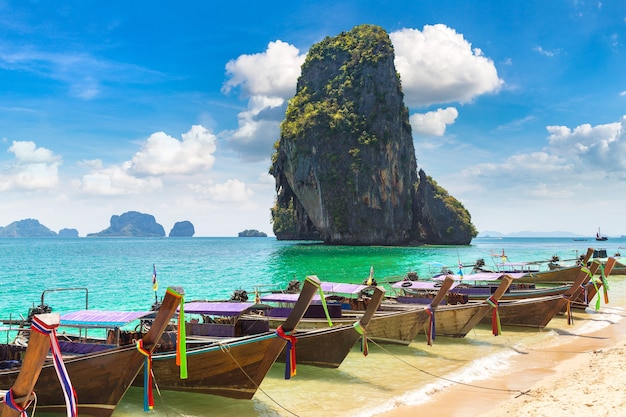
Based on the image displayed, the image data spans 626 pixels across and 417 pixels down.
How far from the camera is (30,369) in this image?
527 cm

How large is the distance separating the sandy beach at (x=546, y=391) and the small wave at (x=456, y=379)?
0.21 meters

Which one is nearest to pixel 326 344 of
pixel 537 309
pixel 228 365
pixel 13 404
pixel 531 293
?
pixel 228 365

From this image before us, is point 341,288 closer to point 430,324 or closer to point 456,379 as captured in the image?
point 430,324

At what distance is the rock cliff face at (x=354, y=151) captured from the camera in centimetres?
8325

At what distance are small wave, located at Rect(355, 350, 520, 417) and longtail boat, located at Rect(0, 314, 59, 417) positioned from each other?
20.2 feet

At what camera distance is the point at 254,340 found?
9.59 m

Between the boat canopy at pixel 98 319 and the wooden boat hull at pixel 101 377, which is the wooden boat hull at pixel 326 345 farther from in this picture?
the wooden boat hull at pixel 101 377

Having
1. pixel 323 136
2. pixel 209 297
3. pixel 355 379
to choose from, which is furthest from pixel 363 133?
pixel 355 379

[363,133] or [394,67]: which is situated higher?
[394,67]

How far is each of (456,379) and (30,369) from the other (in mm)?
9576

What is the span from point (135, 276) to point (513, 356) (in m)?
39.2

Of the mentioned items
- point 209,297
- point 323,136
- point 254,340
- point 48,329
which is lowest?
point 209,297

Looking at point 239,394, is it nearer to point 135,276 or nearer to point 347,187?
point 135,276

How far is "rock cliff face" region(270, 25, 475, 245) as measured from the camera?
83.2m
